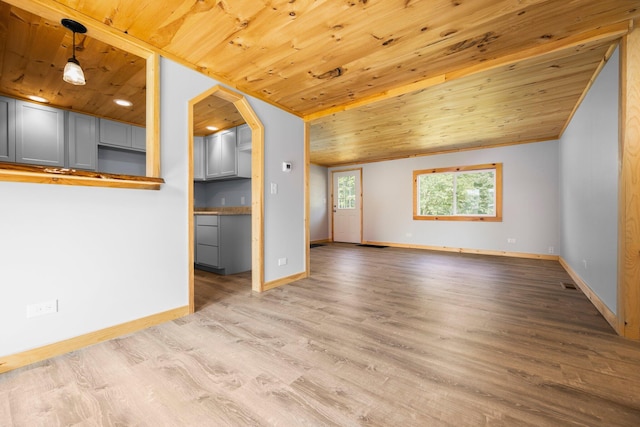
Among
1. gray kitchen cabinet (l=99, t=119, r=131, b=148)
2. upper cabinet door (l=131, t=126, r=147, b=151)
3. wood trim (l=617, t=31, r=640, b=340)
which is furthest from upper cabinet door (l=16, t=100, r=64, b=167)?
wood trim (l=617, t=31, r=640, b=340)

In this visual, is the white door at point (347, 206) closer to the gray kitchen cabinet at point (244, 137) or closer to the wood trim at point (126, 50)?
the gray kitchen cabinet at point (244, 137)

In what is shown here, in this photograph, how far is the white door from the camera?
295 inches

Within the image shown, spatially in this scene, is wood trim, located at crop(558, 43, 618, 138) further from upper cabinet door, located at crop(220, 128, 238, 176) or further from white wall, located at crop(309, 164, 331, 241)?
white wall, located at crop(309, 164, 331, 241)

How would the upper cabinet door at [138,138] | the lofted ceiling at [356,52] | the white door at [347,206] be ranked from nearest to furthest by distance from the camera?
the lofted ceiling at [356,52] < the upper cabinet door at [138,138] < the white door at [347,206]

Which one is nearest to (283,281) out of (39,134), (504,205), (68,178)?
(68,178)

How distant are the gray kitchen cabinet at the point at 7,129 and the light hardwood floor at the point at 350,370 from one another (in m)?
3.20

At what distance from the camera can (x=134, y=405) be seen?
1.29 metres

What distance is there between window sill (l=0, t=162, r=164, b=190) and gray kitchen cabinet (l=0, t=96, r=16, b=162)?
2682 mm

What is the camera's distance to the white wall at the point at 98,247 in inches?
63.1

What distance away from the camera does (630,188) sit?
1.93 metres

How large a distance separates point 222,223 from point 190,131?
173 centimetres

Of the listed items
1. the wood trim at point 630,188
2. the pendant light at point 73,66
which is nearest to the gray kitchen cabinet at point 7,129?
the pendant light at point 73,66

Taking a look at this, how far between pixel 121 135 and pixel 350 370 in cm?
476

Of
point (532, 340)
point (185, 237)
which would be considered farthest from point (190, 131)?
point (532, 340)
